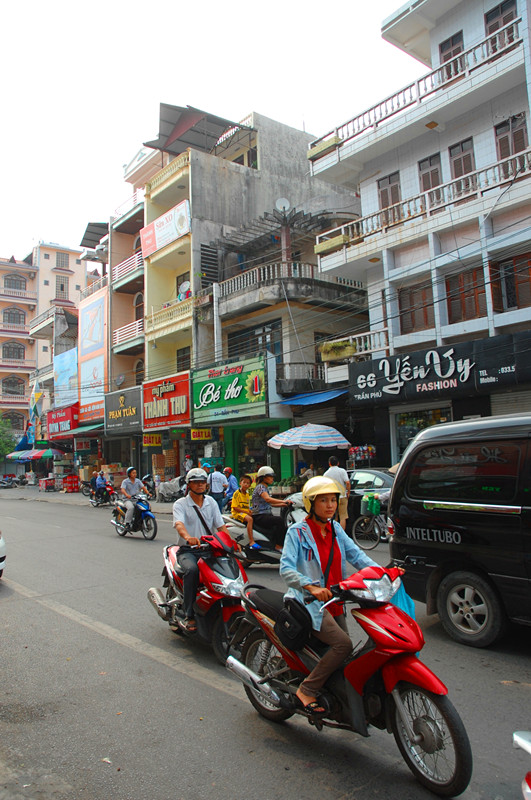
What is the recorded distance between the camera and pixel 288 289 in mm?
20094

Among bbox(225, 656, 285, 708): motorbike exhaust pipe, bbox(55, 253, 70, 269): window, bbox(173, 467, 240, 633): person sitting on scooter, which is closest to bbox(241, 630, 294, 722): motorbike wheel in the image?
bbox(225, 656, 285, 708): motorbike exhaust pipe

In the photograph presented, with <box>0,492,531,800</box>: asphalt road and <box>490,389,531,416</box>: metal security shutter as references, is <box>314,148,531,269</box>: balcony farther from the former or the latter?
<box>0,492,531,800</box>: asphalt road

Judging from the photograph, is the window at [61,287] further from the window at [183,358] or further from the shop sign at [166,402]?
the shop sign at [166,402]

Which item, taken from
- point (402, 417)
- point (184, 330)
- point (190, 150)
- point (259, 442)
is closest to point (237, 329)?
point (184, 330)

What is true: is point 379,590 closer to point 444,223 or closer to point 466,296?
point 466,296

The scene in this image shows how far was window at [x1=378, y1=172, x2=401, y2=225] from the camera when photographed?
1675 centimetres

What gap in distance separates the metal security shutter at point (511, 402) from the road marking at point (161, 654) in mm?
11280

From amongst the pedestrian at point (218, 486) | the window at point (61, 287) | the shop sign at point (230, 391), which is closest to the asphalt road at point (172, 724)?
the pedestrian at point (218, 486)

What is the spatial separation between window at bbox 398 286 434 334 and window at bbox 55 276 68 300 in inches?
1983

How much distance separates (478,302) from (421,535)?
36.4 feet

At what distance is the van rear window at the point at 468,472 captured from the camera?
4719mm

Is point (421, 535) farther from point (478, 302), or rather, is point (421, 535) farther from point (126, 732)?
point (478, 302)

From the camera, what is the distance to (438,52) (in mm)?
16203

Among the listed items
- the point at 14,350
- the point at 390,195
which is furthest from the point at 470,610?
the point at 14,350
